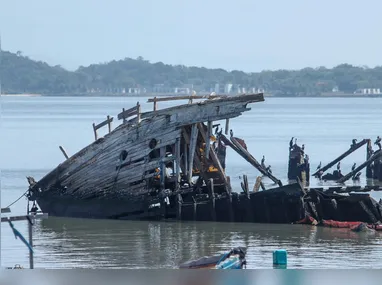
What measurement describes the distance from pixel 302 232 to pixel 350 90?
2125 cm

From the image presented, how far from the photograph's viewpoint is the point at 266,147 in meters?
51.3

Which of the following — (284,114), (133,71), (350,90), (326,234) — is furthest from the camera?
(284,114)

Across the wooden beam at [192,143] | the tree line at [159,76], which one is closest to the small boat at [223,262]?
the wooden beam at [192,143]

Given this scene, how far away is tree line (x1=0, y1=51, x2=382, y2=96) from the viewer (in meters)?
29.3

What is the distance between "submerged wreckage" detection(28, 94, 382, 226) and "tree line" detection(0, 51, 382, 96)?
5.26 m

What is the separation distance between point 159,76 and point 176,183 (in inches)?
444

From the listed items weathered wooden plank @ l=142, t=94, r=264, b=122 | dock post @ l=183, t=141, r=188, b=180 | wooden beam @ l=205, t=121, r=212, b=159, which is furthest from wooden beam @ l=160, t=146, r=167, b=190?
wooden beam @ l=205, t=121, r=212, b=159

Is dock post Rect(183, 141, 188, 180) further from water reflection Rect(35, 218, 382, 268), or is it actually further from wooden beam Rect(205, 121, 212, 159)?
water reflection Rect(35, 218, 382, 268)

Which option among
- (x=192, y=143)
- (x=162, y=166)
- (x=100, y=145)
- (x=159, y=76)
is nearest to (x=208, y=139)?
(x=192, y=143)

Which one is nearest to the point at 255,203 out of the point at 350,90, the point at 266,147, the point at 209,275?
the point at 209,275

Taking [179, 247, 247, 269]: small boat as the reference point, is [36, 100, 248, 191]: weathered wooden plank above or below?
above

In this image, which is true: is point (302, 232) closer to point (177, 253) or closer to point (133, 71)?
point (177, 253)

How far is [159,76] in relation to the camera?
31203 millimetres

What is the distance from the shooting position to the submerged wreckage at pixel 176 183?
19750mm
